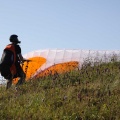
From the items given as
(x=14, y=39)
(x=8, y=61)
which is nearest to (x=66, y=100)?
(x=8, y=61)

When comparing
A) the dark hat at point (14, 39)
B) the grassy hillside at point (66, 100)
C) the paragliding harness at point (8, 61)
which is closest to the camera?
the grassy hillside at point (66, 100)

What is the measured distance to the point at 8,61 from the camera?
10188 mm

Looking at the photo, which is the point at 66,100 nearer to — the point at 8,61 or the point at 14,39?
the point at 8,61

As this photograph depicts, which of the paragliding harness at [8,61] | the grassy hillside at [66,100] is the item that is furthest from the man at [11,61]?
the grassy hillside at [66,100]

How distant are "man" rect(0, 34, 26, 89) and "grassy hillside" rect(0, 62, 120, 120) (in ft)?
1.84

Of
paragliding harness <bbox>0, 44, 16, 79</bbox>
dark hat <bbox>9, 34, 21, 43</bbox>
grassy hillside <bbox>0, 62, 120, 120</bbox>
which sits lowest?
grassy hillside <bbox>0, 62, 120, 120</bbox>

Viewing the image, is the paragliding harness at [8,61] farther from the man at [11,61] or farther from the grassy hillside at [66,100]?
the grassy hillside at [66,100]

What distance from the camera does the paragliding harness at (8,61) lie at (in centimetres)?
1020

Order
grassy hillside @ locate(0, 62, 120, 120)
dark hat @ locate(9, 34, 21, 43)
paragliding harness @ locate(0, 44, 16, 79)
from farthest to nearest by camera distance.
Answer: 1. dark hat @ locate(9, 34, 21, 43)
2. paragliding harness @ locate(0, 44, 16, 79)
3. grassy hillside @ locate(0, 62, 120, 120)

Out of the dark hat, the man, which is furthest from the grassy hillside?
the dark hat

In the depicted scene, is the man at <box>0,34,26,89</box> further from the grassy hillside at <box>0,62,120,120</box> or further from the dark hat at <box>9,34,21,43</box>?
the grassy hillside at <box>0,62,120,120</box>

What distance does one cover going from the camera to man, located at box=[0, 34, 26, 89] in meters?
10.2

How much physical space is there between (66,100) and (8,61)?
300 centimetres

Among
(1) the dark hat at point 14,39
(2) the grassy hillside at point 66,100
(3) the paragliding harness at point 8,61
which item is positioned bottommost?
(2) the grassy hillside at point 66,100
